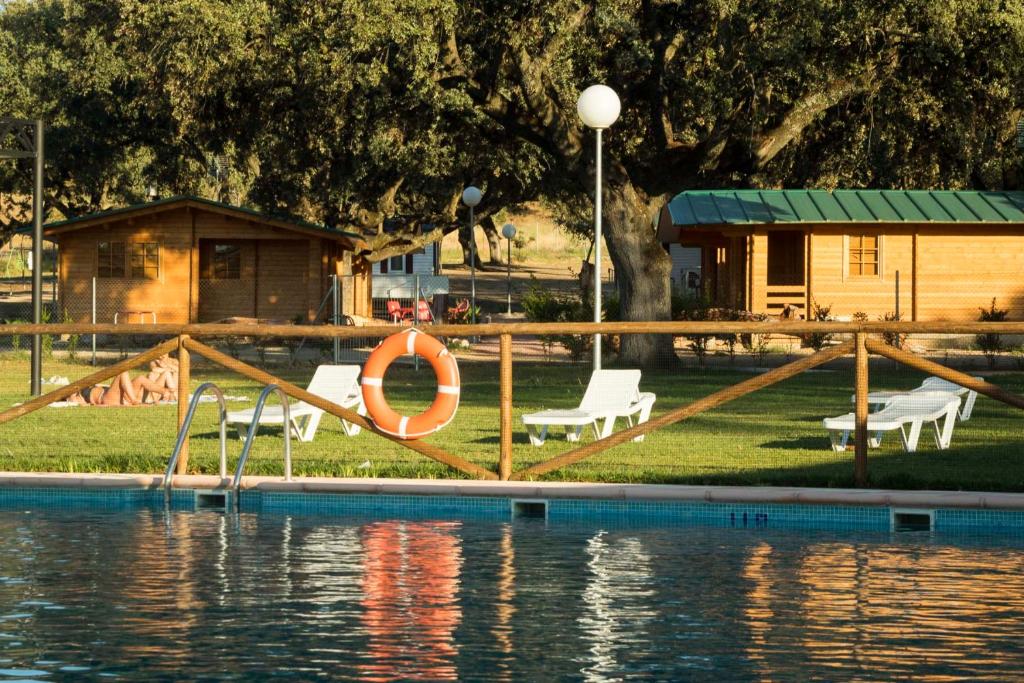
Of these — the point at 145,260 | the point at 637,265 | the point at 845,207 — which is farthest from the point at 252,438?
the point at 145,260

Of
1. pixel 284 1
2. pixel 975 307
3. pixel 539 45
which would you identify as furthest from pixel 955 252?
pixel 284 1

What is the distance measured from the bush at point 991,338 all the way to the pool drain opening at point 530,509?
1186 centimetres

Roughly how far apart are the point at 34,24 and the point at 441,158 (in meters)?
16.8

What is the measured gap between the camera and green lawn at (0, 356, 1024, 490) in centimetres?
1347

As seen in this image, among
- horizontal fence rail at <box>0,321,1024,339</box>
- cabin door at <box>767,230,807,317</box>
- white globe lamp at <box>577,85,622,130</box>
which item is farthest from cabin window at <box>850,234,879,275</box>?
horizontal fence rail at <box>0,321,1024,339</box>

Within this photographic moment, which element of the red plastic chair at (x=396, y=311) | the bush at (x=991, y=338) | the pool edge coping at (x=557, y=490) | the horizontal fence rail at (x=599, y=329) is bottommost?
the pool edge coping at (x=557, y=490)

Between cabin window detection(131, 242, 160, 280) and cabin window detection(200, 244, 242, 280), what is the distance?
4.10ft

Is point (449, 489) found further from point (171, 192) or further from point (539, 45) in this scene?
point (171, 192)

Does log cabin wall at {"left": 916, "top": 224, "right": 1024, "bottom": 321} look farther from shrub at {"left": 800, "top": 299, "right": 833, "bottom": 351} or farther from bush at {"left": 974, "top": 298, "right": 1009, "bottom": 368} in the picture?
shrub at {"left": 800, "top": 299, "right": 833, "bottom": 351}

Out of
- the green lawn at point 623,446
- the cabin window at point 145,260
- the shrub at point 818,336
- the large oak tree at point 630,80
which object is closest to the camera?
the green lawn at point 623,446

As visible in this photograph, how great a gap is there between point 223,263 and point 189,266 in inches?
43.5

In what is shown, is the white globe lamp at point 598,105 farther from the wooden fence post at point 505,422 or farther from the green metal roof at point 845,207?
the green metal roof at point 845,207

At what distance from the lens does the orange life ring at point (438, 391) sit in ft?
41.4

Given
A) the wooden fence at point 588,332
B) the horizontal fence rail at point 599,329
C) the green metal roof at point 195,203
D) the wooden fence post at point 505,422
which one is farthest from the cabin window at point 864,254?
the wooden fence post at point 505,422
